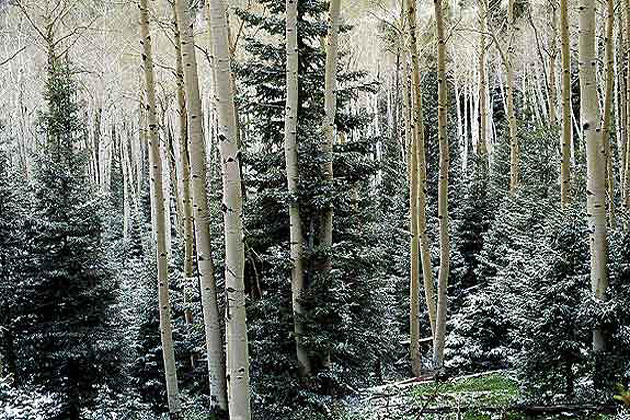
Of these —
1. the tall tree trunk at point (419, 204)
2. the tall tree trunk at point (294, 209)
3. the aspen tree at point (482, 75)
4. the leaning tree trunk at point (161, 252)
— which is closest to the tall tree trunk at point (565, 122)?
the tall tree trunk at point (419, 204)

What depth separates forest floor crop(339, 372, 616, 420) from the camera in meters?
5.62

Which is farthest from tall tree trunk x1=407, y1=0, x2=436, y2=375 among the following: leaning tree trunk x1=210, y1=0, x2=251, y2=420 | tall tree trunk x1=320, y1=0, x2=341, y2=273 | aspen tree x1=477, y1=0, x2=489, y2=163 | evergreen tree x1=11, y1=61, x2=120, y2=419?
leaning tree trunk x1=210, y1=0, x2=251, y2=420

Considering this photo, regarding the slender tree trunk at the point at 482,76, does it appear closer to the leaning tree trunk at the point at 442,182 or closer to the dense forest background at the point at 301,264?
the dense forest background at the point at 301,264

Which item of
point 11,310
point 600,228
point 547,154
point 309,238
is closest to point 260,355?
point 309,238

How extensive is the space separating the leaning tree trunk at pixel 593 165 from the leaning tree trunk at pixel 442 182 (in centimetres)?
309

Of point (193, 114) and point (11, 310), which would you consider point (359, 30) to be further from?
point (193, 114)

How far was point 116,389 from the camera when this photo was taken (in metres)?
11.1

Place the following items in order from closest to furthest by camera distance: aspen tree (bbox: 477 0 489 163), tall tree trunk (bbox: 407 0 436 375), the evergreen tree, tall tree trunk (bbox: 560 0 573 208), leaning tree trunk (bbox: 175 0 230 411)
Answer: leaning tree trunk (bbox: 175 0 230 411), tall tree trunk (bbox: 560 0 573 208), tall tree trunk (bbox: 407 0 436 375), the evergreen tree, aspen tree (bbox: 477 0 489 163)

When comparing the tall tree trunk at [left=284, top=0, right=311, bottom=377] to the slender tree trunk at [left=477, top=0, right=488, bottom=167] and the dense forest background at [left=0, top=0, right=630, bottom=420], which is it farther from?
the slender tree trunk at [left=477, top=0, right=488, bottom=167]

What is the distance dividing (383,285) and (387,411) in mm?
3591

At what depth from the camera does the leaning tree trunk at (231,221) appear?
4871 millimetres

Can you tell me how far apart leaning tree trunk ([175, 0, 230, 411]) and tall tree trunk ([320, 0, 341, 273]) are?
1.86m

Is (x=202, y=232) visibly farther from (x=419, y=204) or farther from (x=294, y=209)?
(x=419, y=204)

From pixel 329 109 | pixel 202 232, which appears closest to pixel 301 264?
pixel 202 232
